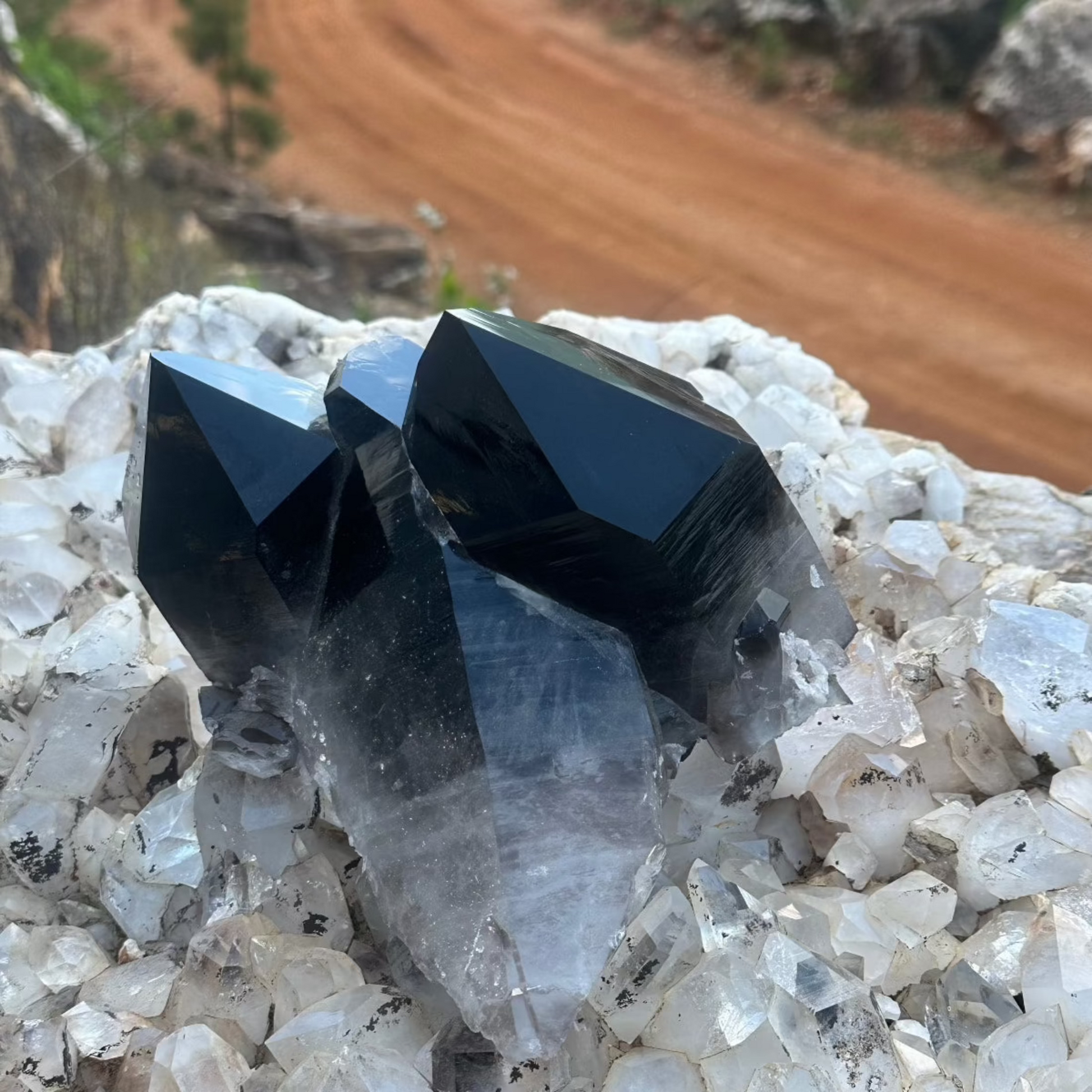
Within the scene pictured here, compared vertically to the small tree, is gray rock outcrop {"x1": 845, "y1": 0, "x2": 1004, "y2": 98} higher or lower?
higher

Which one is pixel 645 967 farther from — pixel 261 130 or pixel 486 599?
pixel 261 130

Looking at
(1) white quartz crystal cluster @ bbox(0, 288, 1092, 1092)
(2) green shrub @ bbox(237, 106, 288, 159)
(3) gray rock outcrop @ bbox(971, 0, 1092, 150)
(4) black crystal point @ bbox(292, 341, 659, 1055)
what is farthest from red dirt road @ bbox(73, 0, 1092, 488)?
(4) black crystal point @ bbox(292, 341, 659, 1055)

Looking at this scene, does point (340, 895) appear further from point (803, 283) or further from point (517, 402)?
point (803, 283)

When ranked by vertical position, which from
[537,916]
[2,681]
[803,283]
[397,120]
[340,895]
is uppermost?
[537,916]

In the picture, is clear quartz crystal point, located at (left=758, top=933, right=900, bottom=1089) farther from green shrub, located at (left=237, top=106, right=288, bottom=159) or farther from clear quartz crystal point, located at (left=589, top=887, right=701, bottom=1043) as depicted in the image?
green shrub, located at (left=237, top=106, right=288, bottom=159)

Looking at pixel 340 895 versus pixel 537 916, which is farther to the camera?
pixel 340 895


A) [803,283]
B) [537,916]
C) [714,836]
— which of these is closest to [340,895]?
[537,916]

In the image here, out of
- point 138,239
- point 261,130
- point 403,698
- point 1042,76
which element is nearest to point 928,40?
point 1042,76
